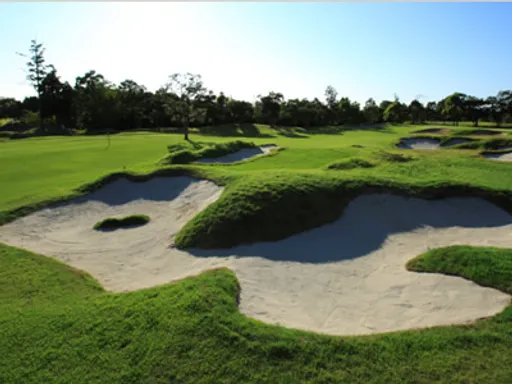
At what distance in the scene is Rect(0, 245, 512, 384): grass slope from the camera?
511 centimetres

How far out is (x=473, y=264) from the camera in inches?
322

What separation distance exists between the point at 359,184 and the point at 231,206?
4787 mm

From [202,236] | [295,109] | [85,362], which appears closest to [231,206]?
[202,236]

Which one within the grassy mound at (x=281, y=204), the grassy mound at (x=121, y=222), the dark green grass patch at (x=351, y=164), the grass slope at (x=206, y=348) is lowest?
the grass slope at (x=206, y=348)

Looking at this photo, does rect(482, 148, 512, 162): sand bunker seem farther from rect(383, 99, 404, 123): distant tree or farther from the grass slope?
rect(383, 99, 404, 123): distant tree

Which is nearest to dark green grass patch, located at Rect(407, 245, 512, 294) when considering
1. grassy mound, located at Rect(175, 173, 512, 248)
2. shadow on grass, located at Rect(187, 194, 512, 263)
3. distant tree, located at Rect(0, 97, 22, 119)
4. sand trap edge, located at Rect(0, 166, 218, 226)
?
shadow on grass, located at Rect(187, 194, 512, 263)

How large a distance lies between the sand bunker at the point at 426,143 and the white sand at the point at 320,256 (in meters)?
29.7

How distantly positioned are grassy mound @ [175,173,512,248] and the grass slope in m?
3.51

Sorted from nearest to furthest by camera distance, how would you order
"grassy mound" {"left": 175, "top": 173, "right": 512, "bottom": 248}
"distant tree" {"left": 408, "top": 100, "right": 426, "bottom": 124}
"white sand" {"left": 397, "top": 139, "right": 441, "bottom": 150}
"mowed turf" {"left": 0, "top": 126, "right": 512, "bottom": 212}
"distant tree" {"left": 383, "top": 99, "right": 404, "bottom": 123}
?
"grassy mound" {"left": 175, "top": 173, "right": 512, "bottom": 248} → "mowed turf" {"left": 0, "top": 126, "right": 512, "bottom": 212} → "white sand" {"left": 397, "top": 139, "right": 441, "bottom": 150} → "distant tree" {"left": 383, "top": 99, "right": 404, "bottom": 123} → "distant tree" {"left": 408, "top": 100, "right": 426, "bottom": 124}

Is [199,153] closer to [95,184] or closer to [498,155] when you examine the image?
[95,184]

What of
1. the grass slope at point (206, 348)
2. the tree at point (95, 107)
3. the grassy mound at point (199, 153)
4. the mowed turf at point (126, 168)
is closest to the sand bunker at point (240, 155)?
the grassy mound at point (199, 153)

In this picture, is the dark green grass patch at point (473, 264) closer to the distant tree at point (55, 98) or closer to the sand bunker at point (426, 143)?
the sand bunker at point (426, 143)

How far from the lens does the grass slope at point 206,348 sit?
201 inches

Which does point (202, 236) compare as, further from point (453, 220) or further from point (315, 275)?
point (453, 220)
